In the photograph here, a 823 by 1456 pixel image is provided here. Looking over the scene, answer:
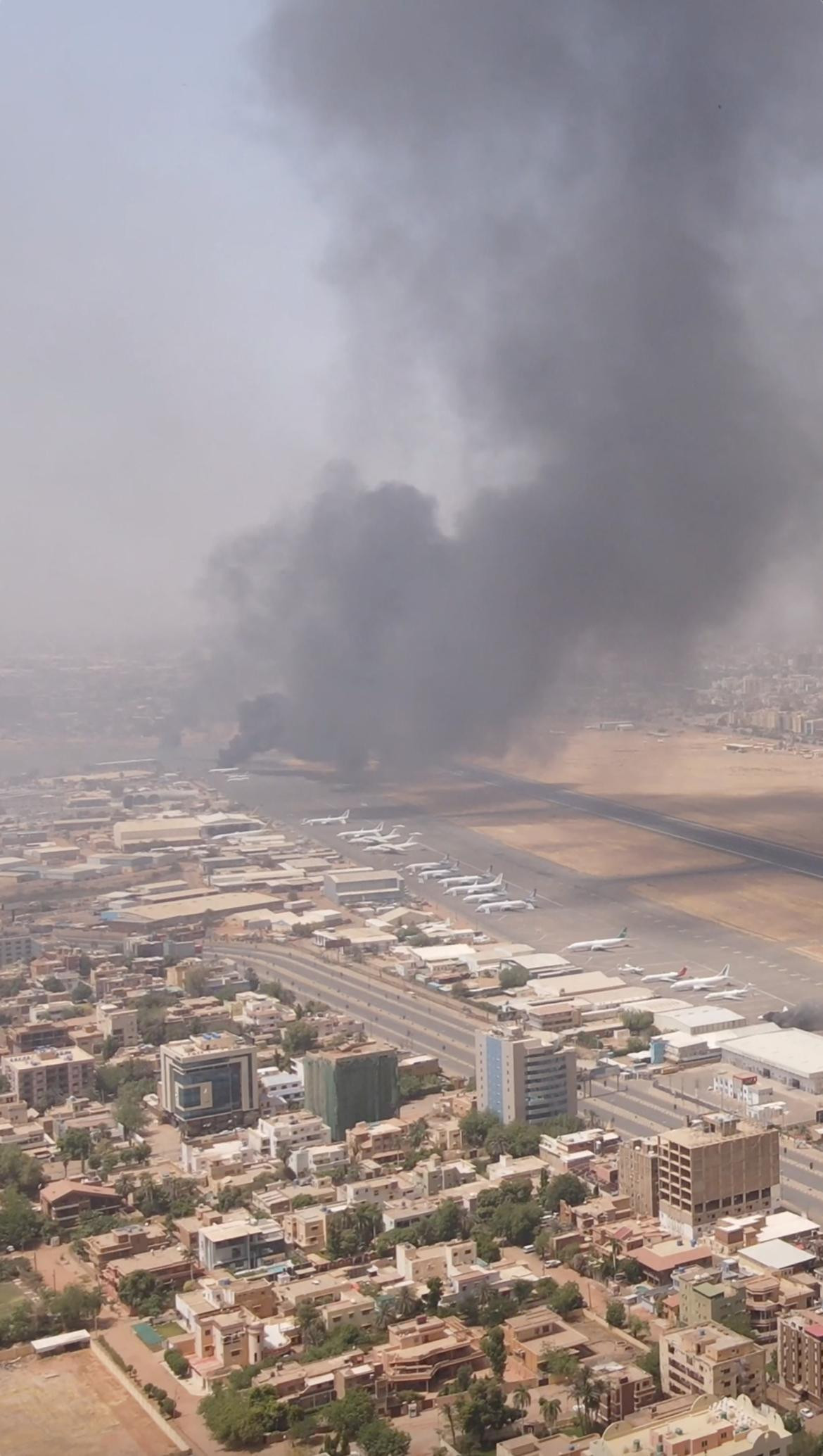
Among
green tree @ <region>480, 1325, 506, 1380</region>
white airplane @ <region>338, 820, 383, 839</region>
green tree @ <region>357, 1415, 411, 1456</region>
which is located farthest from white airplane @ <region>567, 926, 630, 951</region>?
green tree @ <region>357, 1415, 411, 1456</region>

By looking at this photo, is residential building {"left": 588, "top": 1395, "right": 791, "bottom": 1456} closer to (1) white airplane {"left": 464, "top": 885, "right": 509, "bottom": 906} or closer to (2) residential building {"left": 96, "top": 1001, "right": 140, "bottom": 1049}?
(2) residential building {"left": 96, "top": 1001, "right": 140, "bottom": 1049}

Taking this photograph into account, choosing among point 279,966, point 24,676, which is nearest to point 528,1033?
point 279,966

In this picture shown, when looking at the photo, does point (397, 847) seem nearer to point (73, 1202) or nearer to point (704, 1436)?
point (73, 1202)

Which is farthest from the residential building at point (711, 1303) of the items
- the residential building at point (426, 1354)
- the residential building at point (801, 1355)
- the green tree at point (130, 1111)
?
the green tree at point (130, 1111)

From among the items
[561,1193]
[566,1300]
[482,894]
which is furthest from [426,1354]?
[482,894]

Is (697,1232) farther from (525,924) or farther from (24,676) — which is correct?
(24,676)
